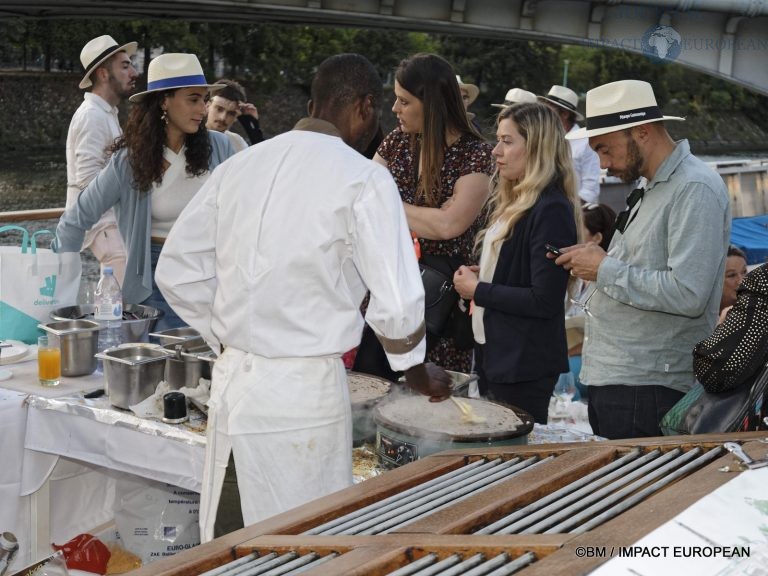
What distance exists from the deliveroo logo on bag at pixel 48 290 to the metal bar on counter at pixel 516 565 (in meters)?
2.75

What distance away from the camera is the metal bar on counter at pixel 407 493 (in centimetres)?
169

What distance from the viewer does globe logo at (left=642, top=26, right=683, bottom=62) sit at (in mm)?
19922

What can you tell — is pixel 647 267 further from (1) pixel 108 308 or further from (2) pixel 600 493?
(1) pixel 108 308

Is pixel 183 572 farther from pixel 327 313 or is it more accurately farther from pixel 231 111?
pixel 231 111

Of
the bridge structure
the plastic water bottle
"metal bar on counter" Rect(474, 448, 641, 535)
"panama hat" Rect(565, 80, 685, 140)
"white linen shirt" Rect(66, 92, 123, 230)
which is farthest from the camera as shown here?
the bridge structure

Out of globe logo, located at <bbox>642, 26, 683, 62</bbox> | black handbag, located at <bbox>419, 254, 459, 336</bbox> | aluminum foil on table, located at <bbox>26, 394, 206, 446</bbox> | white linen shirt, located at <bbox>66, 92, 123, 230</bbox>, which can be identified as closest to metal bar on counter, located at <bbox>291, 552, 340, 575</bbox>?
aluminum foil on table, located at <bbox>26, 394, 206, 446</bbox>

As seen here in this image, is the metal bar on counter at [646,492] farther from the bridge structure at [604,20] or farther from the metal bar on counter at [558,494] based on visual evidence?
the bridge structure at [604,20]

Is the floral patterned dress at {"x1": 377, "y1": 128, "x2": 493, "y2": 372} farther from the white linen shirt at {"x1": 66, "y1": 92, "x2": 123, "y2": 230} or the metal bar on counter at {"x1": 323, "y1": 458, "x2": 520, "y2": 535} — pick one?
the white linen shirt at {"x1": 66, "y1": 92, "x2": 123, "y2": 230}

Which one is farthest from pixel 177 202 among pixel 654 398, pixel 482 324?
pixel 654 398

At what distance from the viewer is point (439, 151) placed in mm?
3459

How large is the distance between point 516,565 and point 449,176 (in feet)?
7.36

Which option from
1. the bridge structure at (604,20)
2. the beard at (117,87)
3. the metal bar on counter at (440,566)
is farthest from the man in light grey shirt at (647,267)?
the bridge structure at (604,20)

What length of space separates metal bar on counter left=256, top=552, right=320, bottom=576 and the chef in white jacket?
30.9 inches

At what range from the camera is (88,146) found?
484 centimetres
